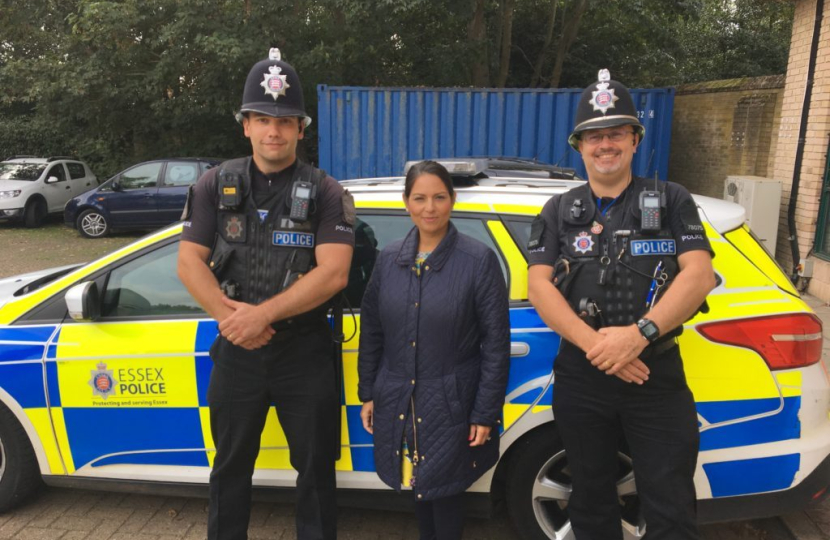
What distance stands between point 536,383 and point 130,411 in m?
1.76

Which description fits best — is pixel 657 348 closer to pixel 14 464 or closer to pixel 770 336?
pixel 770 336

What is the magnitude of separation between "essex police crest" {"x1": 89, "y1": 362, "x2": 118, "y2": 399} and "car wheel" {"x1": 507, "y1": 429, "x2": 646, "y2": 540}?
1.76m

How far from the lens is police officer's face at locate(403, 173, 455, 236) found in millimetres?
2244

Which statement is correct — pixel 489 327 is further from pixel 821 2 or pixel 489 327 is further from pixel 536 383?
pixel 821 2

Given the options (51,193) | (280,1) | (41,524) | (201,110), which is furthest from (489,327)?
(51,193)

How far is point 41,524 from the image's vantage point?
3113 millimetres

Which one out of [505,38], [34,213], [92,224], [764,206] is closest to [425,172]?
[764,206]

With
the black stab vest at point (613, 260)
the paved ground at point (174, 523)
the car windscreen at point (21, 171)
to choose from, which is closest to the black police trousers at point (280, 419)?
the paved ground at point (174, 523)

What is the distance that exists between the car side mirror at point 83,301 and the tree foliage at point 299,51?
9304 mm

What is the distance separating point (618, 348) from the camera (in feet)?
6.65

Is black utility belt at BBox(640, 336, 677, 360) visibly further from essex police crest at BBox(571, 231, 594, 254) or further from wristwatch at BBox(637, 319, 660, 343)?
essex police crest at BBox(571, 231, 594, 254)

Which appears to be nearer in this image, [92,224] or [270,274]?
[270,274]

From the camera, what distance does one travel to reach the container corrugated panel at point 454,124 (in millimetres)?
9352

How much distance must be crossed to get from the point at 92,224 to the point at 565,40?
10.6 m
